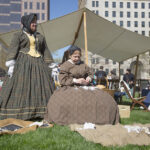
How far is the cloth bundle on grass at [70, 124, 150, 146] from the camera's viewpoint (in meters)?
2.18

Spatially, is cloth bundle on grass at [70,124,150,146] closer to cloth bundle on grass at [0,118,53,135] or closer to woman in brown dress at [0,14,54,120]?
cloth bundle on grass at [0,118,53,135]

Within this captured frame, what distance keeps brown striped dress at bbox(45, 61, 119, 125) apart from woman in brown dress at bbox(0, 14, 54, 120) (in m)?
0.41

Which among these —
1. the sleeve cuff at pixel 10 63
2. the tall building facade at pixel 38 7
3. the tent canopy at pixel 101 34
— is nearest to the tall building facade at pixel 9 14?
the tall building facade at pixel 38 7

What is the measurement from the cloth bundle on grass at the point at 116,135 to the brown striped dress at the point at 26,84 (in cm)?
103

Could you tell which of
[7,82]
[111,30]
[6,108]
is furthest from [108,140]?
[111,30]

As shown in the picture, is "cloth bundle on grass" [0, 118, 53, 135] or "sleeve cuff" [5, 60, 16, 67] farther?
"sleeve cuff" [5, 60, 16, 67]

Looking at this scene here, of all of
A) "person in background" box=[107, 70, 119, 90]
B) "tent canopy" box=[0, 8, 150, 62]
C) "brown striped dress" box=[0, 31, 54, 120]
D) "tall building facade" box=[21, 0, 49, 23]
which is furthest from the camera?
"tall building facade" box=[21, 0, 49, 23]

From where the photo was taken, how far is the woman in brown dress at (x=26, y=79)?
3232 millimetres

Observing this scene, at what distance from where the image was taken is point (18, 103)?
127 inches

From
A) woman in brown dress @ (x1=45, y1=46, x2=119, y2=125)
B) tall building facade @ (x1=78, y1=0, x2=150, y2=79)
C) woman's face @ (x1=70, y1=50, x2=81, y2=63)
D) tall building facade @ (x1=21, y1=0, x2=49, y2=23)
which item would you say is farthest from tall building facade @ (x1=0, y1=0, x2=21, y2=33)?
woman in brown dress @ (x1=45, y1=46, x2=119, y2=125)

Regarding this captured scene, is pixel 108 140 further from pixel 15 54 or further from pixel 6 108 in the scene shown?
pixel 15 54

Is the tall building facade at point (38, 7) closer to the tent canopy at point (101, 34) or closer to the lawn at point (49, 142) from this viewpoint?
the tent canopy at point (101, 34)

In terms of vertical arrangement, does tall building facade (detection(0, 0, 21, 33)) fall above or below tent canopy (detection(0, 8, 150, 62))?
above

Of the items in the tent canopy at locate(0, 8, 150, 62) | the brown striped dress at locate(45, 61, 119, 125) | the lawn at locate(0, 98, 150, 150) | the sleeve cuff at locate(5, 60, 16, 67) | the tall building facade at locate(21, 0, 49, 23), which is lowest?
the lawn at locate(0, 98, 150, 150)
